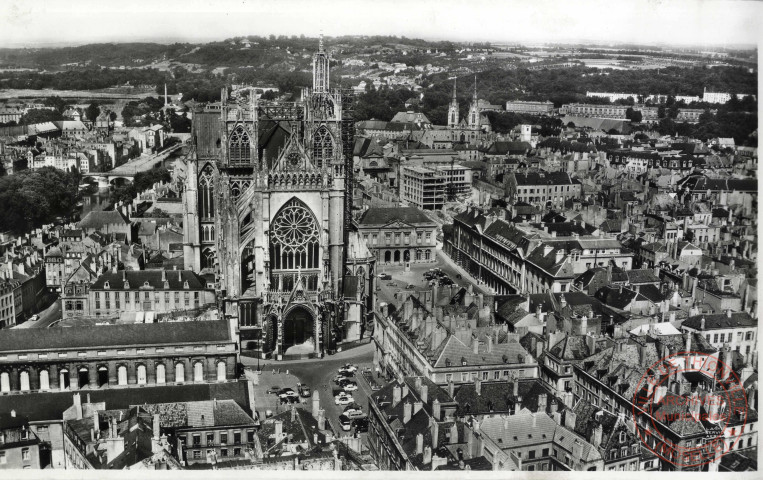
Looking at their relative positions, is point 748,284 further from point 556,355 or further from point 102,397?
point 102,397

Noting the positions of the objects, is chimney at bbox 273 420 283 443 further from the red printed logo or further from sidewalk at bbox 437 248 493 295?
sidewalk at bbox 437 248 493 295

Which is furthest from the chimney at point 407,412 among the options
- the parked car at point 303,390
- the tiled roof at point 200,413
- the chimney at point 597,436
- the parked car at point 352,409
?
the parked car at point 303,390

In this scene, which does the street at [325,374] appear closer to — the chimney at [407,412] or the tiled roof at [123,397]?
the tiled roof at [123,397]

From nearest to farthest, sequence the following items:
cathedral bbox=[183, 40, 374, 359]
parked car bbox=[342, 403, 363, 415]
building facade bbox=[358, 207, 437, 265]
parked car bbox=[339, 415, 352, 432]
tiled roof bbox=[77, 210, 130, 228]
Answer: parked car bbox=[339, 415, 352, 432] < parked car bbox=[342, 403, 363, 415] < cathedral bbox=[183, 40, 374, 359] < tiled roof bbox=[77, 210, 130, 228] < building facade bbox=[358, 207, 437, 265]

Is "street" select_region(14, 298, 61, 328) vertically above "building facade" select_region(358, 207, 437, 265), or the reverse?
"building facade" select_region(358, 207, 437, 265)

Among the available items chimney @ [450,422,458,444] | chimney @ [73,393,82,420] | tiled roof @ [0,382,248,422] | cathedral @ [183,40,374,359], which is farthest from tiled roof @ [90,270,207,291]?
chimney @ [450,422,458,444]

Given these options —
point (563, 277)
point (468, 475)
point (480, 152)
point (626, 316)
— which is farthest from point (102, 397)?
point (480, 152)
